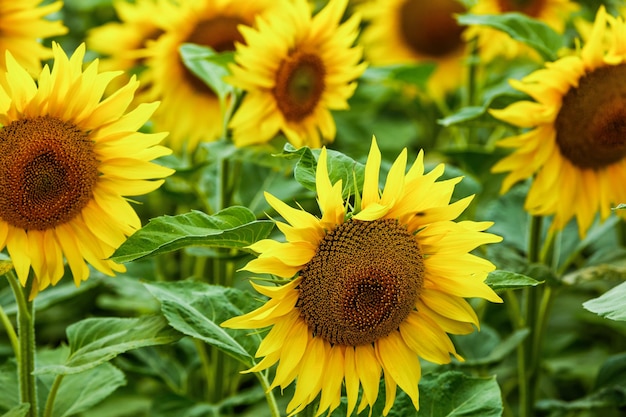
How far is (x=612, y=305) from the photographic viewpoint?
981 millimetres

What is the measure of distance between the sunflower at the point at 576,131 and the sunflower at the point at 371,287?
1.31ft

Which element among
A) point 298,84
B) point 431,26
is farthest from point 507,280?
point 431,26

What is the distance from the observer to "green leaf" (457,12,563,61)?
1384 millimetres

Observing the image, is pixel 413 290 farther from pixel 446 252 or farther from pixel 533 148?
pixel 533 148

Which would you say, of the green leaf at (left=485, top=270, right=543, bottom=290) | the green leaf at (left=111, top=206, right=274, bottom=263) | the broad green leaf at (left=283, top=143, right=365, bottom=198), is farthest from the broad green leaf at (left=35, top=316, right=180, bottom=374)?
the green leaf at (left=485, top=270, right=543, bottom=290)

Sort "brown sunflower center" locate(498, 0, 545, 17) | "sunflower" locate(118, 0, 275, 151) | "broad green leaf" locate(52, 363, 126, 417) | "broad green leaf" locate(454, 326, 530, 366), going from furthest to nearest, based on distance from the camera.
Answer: "brown sunflower center" locate(498, 0, 545, 17) < "sunflower" locate(118, 0, 275, 151) < "broad green leaf" locate(454, 326, 530, 366) < "broad green leaf" locate(52, 363, 126, 417)

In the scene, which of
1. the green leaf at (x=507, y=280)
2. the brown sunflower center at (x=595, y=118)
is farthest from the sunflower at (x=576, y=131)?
the green leaf at (x=507, y=280)

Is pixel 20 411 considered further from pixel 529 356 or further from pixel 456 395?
pixel 529 356

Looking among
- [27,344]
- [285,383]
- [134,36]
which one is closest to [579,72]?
[285,383]

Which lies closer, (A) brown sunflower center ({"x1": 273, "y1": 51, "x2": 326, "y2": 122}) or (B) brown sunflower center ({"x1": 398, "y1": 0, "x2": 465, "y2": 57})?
(A) brown sunflower center ({"x1": 273, "y1": 51, "x2": 326, "y2": 122})

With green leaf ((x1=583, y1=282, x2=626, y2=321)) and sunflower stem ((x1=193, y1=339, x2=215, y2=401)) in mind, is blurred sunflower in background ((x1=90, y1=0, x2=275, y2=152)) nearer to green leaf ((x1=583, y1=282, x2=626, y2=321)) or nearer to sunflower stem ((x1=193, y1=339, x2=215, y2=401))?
sunflower stem ((x1=193, y1=339, x2=215, y2=401))

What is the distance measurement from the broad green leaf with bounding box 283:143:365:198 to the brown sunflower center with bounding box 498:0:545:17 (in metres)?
0.89

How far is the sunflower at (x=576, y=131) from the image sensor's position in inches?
50.8

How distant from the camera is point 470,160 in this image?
1644mm
